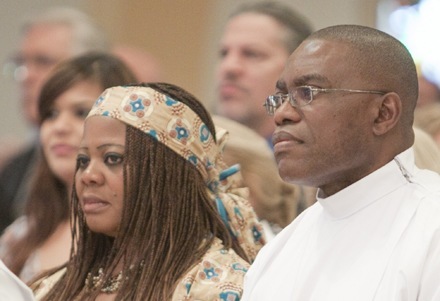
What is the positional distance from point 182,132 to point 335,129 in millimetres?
881

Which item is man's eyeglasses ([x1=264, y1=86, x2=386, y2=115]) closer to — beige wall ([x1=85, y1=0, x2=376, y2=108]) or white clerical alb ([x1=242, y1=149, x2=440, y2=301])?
white clerical alb ([x1=242, y1=149, x2=440, y2=301])

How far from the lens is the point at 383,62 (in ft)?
9.84

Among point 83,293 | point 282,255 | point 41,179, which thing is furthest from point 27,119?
point 282,255

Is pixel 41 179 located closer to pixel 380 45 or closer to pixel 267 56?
pixel 267 56

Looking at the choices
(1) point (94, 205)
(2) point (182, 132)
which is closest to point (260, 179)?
(2) point (182, 132)

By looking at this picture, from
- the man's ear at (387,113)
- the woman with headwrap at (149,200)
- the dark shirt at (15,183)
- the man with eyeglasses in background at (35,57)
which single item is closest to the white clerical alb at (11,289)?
the woman with headwrap at (149,200)

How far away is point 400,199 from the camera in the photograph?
2.94 metres

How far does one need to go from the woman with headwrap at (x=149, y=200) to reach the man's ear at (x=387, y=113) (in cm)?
81

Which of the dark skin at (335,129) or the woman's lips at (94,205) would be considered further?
the woman's lips at (94,205)

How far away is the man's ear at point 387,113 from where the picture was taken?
2959 millimetres

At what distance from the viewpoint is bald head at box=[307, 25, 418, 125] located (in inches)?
117

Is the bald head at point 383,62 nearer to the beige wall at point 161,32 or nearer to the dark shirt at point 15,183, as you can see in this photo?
the dark shirt at point 15,183

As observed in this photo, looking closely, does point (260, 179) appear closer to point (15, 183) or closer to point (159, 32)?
point (15, 183)

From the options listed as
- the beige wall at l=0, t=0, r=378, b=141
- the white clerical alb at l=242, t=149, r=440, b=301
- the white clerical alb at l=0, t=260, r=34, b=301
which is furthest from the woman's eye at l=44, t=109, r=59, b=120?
the white clerical alb at l=242, t=149, r=440, b=301
